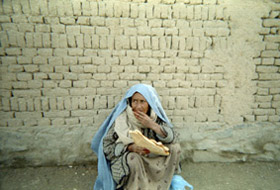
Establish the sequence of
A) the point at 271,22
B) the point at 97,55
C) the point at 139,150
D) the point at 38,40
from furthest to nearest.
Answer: the point at 271,22, the point at 97,55, the point at 38,40, the point at 139,150

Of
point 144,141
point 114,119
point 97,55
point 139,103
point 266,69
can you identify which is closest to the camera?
point 144,141

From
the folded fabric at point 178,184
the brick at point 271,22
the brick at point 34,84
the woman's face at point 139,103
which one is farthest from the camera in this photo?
the brick at point 271,22

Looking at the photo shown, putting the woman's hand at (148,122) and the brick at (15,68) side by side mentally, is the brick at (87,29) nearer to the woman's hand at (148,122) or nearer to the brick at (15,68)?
the brick at (15,68)

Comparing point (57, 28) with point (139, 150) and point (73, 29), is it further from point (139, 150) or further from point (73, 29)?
point (139, 150)

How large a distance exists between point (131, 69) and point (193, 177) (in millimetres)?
1828

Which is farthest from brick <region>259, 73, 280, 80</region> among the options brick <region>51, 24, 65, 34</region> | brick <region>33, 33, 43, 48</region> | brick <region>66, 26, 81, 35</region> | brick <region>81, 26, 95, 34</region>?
brick <region>33, 33, 43, 48</region>

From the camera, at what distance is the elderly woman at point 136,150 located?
Result: 83.1 inches

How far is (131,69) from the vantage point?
2.81 m

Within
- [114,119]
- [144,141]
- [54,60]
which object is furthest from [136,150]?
[54,60]

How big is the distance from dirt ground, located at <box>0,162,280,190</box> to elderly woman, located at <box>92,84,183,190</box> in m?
0.52

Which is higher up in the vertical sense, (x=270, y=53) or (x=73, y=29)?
(x=73, y=29)

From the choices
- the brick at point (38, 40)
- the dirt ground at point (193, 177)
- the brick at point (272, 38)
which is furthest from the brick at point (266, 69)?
the brick at point (38, 40)

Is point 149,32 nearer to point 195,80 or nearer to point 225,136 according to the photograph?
point 195,80

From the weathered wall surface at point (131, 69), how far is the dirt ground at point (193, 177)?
17 centimetres
